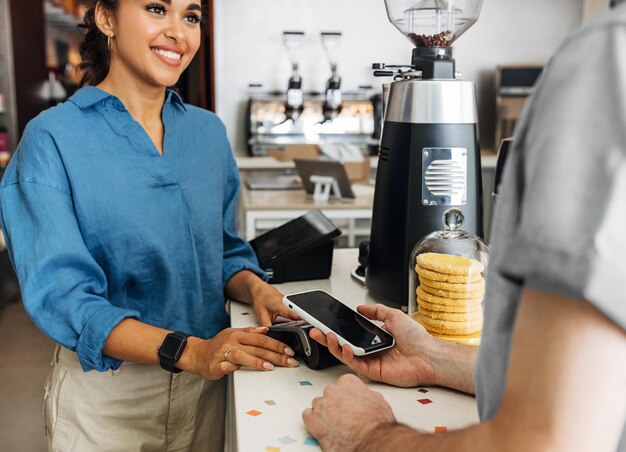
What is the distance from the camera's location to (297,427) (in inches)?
36.8

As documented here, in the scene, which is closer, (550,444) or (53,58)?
(550,444)

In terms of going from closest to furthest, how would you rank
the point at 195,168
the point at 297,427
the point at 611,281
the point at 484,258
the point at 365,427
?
1. the point at 611,281
2. the point at 365,427
3. the point at 297,427
4. the point at 484,258
5. the point at 195,168

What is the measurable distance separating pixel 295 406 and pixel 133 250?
1.88 ft

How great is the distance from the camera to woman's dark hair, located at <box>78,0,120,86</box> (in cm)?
156

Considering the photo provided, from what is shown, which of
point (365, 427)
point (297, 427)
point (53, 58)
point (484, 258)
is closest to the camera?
point (365, 427)

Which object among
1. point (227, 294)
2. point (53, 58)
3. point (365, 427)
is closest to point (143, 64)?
point (227, 294)

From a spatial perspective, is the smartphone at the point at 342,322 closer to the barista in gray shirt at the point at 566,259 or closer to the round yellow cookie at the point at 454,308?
the round yellow cookie at the point at 454,308

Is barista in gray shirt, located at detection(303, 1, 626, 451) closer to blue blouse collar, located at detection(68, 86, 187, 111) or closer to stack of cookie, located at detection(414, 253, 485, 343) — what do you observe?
stack of cookie, located at detection(414, 253, 485, 343)

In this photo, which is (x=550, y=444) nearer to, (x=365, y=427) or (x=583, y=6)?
(x=365, y=427)

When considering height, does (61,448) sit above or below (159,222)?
below

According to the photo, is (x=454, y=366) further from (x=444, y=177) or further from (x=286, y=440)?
(x=444, y=177)

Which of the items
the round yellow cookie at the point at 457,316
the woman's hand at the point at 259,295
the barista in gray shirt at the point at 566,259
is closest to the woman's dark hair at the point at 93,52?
the woman's hand at the point at 259,295

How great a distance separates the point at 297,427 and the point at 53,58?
811cm

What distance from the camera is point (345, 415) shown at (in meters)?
0.87
